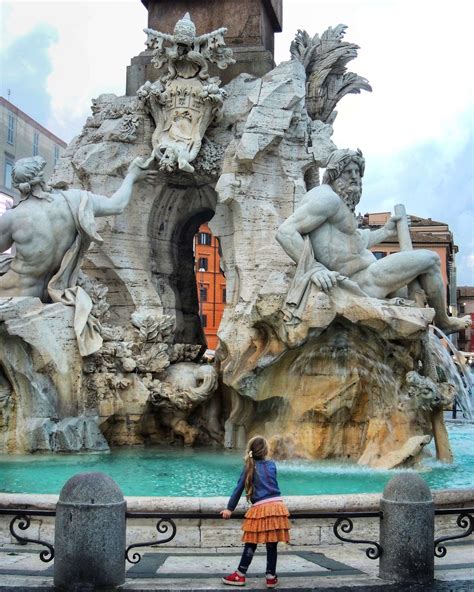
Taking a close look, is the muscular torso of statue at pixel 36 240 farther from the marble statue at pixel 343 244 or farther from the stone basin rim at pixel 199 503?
the stone basin rim at pixel 199 503

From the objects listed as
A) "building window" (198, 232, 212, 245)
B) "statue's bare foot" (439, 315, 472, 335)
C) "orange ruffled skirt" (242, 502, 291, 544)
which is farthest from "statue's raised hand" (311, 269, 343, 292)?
"building window" (198, 232, 212, 245)

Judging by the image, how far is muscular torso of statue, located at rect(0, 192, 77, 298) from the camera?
33.7 ft

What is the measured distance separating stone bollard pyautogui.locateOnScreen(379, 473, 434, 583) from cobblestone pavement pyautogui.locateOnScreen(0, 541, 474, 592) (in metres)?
0.09

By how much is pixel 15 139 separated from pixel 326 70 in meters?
29.7

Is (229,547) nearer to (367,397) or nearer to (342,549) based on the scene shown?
(342,549)

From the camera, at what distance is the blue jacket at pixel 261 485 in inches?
204

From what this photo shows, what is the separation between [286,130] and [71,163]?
10.2ft

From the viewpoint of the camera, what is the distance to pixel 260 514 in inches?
202

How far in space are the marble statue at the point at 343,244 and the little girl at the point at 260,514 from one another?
4533 millimetres

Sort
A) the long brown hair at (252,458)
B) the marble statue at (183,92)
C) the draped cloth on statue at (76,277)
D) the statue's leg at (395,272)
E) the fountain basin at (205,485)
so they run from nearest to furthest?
the long brown hair at (252,458), the fountain basin at (205,485), the statue's leg at (395,272), the draped cloth on statue at (76,277), the marble statue at (183,92)

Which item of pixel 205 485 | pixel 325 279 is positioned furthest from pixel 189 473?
pixel 325 279

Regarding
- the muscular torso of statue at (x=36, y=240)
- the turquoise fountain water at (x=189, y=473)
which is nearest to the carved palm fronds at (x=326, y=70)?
the muscular torso of statue at (x=36, y=240)

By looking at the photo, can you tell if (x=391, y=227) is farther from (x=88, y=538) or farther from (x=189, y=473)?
(x=88, y=538)

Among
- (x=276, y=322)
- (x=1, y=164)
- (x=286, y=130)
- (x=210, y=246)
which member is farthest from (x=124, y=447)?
(x=1, y=164)
